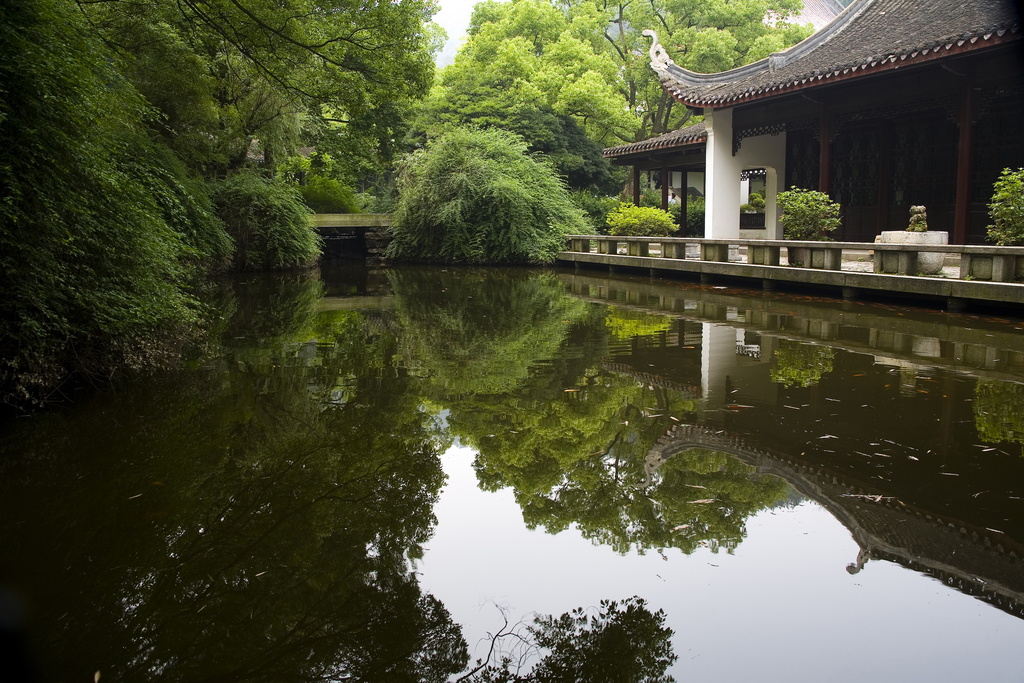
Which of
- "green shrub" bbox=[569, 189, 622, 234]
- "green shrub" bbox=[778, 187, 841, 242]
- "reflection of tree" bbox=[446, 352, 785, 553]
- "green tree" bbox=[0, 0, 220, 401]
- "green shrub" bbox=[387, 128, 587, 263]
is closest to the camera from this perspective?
"reflection of tree" bbox=[446, 352, 785, 553]

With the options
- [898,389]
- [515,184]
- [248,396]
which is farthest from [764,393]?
[515,184]

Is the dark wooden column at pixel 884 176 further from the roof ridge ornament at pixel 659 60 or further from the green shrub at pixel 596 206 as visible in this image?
the green shrub at pixel 596 206

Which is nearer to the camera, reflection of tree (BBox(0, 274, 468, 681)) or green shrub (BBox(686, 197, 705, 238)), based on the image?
reflection of tree (BBox(0, 274, 468, 681))

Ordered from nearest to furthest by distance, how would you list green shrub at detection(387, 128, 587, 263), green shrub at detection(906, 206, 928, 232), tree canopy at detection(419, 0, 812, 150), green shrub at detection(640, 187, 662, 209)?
green shrub at detection(906, 206, 928, 232) < green shrub at detection(387, 128, 587, 263) < tree canopy at detection(419, 0, 812, 150) < green shrub at detection(640, 187, 662, 209)

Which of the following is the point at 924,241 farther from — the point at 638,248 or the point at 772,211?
the point at 772,211

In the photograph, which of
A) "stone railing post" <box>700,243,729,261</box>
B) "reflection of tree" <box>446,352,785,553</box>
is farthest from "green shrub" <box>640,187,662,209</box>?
"reflection of tree" <box>446,352,785,553</box>

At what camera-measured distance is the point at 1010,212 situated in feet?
32.2

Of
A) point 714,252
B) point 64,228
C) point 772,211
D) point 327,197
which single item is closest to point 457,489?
point 64,228

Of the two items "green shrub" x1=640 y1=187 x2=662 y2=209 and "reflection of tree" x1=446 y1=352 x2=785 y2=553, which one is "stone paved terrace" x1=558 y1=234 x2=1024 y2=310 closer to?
"reflection of tree" x1=446 y1=352 x2=785 y2=553

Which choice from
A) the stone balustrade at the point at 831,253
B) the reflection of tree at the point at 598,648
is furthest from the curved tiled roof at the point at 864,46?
the reflection of tree at the point at 598,648

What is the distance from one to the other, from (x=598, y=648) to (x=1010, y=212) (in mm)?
9772

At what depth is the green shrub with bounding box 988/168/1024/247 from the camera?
9.70 metres

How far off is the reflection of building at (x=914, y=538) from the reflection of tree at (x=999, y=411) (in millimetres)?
1263

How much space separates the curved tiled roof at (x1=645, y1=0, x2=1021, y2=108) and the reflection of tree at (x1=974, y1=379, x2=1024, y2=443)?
659 cm
